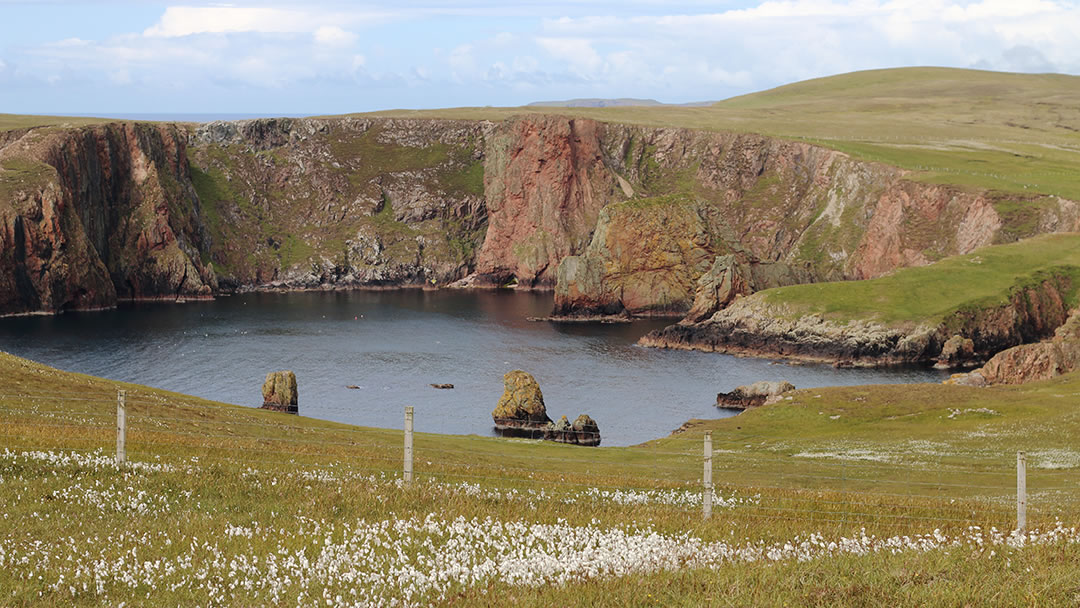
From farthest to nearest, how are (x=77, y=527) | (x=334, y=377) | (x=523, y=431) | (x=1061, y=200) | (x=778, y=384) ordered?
1. (x=1061, y=200)
2. (x=334, y=377)
3. (x=778, y=384)
4. (x=523, y=431)
5. (x=77, y=527)

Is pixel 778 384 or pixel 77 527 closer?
pixel 77 527

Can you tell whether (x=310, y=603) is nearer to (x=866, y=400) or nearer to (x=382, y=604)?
(x=382, y=604)

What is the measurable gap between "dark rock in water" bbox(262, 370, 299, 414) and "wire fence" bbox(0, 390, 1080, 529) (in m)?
36.0

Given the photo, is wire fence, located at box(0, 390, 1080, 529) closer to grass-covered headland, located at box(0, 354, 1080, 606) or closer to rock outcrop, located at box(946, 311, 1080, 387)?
grass-covered headland, located at box(0, 354, 1080, 606)

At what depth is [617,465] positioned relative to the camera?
41.4 meters

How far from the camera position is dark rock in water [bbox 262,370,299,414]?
102 m

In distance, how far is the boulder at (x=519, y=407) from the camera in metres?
99.2

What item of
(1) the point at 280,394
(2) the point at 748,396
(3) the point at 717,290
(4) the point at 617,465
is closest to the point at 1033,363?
(2) the point at 748,396

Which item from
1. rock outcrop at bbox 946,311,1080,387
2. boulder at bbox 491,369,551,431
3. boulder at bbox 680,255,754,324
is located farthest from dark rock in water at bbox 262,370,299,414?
boulder at bbox 680,255,754,324

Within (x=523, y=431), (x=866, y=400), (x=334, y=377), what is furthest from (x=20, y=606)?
(x=334, y=377)

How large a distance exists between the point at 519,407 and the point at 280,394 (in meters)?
22.3

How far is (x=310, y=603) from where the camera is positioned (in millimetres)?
16359

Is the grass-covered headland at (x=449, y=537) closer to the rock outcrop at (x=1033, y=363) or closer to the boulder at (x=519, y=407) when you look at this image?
the rock outcrop at (x=1033, y=363)

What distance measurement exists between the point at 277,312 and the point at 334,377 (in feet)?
210
